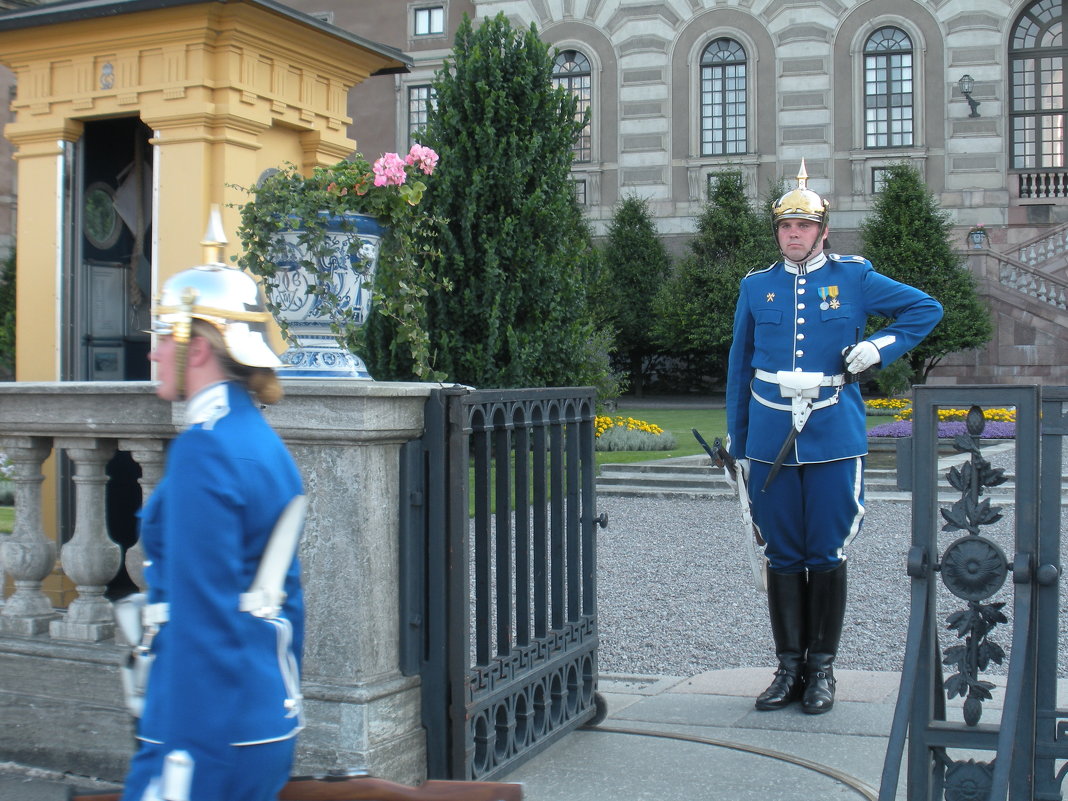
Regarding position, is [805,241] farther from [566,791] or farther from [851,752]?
[566,791]

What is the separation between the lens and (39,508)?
14.2ft

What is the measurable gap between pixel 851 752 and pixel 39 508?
9.62 ft

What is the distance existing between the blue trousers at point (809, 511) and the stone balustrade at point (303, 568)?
1.67 m

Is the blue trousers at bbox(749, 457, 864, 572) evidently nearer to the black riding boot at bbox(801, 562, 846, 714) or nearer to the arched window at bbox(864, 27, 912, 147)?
the black riding boot at bbox(801, 562, 846, 714)

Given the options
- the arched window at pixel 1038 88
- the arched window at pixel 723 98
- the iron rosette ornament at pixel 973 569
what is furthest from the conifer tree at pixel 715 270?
the iron rosette ornament at pixel 973 569

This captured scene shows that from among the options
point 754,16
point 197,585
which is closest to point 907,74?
point 754,16

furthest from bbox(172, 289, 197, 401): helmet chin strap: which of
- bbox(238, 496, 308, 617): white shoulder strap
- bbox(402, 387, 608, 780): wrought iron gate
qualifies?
bbox(402, 387, 608, 780): wrought iron gate

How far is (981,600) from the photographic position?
3.31 m

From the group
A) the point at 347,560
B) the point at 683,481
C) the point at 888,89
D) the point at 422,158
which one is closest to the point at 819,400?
the point at 422,158

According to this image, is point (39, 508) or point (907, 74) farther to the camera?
point (907, 74)

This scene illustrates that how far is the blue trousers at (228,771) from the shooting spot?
2.20 meters

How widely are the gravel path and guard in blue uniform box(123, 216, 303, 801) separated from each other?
4093 mm

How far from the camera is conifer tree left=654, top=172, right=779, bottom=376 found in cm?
3083

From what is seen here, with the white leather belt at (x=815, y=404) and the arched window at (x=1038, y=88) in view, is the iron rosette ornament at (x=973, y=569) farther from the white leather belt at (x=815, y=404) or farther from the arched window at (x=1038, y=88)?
the arched window at (x=1038, y=88)
